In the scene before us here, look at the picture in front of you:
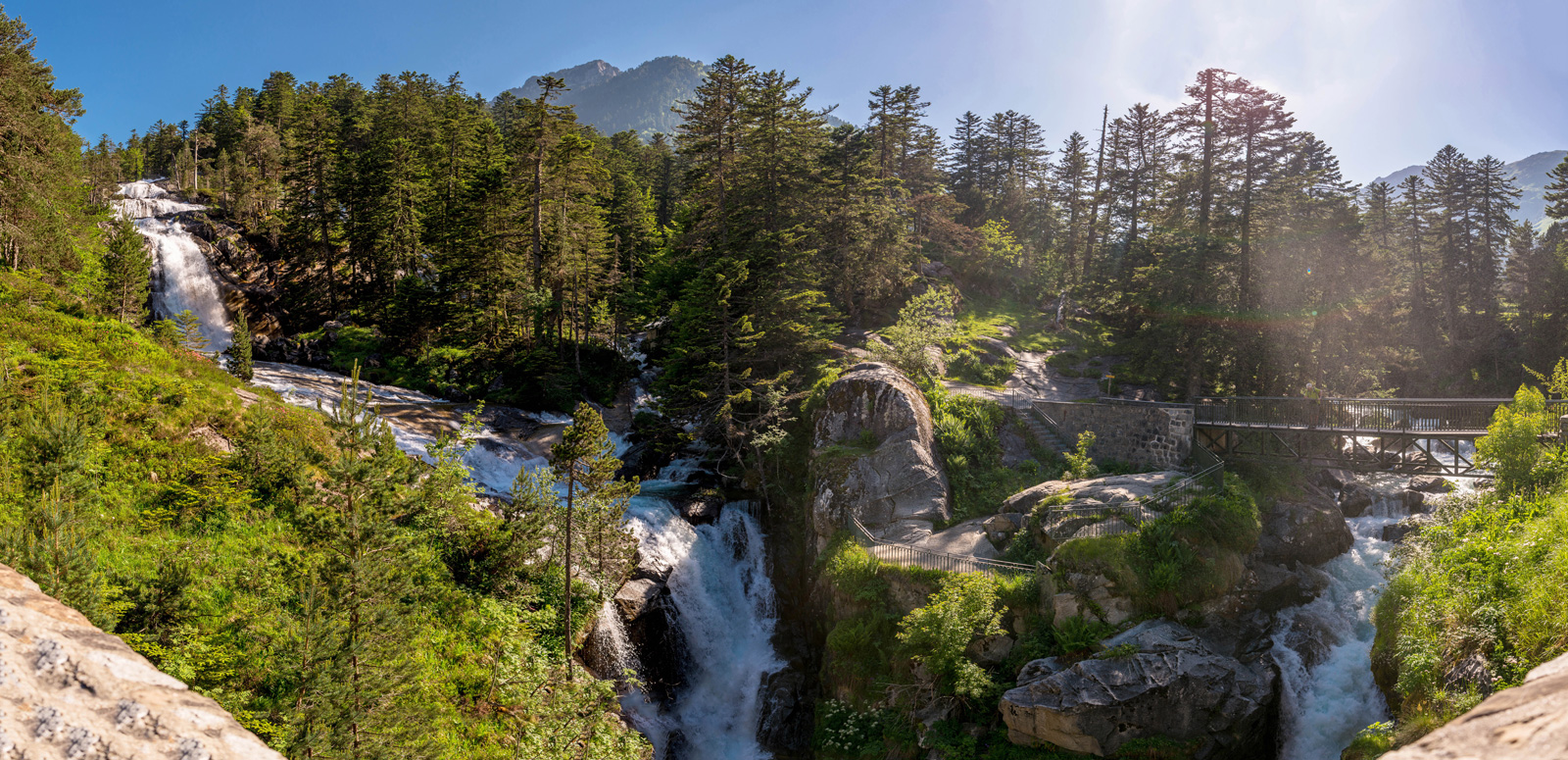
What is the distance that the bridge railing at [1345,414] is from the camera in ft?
64.6

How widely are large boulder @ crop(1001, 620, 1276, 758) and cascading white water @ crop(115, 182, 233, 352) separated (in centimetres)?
4172

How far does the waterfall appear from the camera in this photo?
16500mm

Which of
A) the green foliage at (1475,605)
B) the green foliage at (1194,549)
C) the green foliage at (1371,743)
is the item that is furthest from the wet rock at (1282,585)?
the green foliage at (1371,743)

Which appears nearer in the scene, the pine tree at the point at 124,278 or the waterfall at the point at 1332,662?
the waterfall at the point at 1332,662

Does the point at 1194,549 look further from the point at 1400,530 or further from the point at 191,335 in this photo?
the point at 191,335

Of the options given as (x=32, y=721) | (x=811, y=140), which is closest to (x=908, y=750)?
(x=32, y=721)

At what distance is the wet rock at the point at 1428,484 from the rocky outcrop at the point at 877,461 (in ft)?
62.1

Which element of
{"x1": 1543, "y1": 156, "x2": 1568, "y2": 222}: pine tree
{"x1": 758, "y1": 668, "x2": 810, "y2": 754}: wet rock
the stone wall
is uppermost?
{"x1": 1543, "y1": 156, "x2": 1568, "y2": 222}: pine tree

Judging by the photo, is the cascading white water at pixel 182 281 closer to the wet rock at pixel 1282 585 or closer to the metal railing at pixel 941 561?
the metal railing at pixel 941 561

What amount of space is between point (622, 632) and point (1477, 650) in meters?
19.3

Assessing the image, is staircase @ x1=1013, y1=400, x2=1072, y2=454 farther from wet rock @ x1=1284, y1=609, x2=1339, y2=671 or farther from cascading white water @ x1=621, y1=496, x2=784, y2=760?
cascading white water @ x1=621, y1=496, x2=784, y2=760

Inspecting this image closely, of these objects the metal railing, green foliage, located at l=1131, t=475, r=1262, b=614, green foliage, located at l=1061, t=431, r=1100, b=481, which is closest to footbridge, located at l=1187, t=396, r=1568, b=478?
green foliage, located at l=1061, t=431, r=1100, b=481

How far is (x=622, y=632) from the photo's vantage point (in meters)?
20.0

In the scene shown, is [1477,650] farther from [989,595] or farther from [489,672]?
[489,672]
